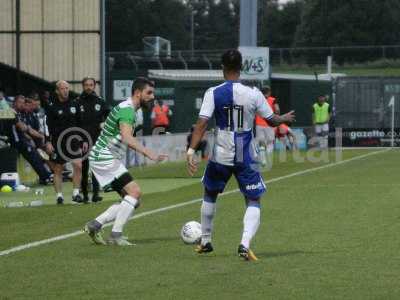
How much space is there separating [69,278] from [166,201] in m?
9.24

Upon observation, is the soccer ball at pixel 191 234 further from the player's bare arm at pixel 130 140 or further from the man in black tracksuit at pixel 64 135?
the man in black tracksuit at pixel 64 135

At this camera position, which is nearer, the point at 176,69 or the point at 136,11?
the point at 176,69

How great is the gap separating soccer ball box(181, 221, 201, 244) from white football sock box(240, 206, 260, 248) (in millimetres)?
1317

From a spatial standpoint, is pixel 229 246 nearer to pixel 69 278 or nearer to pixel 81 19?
pixel 69 278

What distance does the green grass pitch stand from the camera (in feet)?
32.2

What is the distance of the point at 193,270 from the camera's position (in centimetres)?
1100

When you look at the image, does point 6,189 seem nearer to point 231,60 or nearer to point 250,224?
point 250,224

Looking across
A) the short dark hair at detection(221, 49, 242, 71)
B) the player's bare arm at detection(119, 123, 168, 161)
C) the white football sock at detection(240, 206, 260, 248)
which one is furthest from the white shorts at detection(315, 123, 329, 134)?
the short dark hair at detection(221, 49, 242, 71)

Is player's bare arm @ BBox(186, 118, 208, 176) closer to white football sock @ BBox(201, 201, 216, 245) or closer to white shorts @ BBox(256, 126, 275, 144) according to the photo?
white football sock @ BBox(201, 201, 216, 245)

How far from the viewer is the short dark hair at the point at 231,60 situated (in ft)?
38.4

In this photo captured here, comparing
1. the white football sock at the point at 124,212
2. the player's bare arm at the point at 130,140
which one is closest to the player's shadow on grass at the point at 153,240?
the white football sock at the point at 124,212

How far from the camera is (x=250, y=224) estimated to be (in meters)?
11.8

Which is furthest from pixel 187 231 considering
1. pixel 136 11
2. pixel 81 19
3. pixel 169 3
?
pixel 169 3

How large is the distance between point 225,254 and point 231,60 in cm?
187
